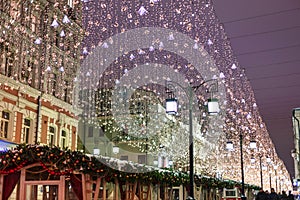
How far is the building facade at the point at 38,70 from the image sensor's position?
73.8 ft

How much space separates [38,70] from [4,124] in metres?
5.00

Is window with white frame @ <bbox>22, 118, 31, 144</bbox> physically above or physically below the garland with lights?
above

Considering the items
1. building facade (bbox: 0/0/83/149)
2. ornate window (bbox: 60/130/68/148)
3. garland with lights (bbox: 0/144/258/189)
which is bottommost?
garland with lights (bbox: 0/144/258/189)

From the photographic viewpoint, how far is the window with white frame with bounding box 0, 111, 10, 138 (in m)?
22.0

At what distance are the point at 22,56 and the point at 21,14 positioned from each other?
2.34 m

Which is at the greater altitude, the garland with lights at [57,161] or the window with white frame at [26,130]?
the window with white frame at [26,130]

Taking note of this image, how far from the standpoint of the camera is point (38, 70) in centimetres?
2625

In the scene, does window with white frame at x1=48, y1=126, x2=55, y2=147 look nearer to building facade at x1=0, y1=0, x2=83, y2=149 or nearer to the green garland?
building facade at x1=0, y1=0, x2=83, y2=149

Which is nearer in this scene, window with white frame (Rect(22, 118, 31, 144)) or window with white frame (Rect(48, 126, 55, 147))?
window with white frame (Rect(22, 118, 31, 144))

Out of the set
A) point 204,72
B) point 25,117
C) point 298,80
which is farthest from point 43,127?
point 298,80

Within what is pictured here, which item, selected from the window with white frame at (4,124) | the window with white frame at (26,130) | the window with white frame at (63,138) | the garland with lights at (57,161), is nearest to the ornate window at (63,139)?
the window with white frame at (63,138)

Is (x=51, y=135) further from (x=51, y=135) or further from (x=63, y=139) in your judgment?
(x=63, y=139)

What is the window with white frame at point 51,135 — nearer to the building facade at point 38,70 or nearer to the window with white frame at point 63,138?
the building facade at point 38,70

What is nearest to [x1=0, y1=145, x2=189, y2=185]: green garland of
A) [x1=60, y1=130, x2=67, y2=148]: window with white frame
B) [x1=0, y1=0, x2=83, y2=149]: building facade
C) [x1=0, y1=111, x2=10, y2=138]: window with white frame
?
[x1=0, y1=111, x2=10, y2=138]: window with white frame
